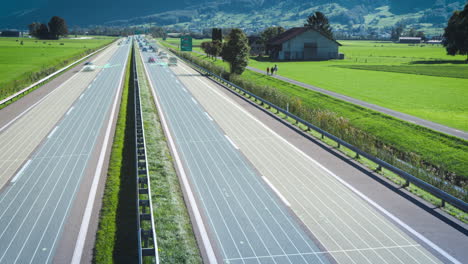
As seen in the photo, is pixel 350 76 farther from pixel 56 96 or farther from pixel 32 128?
pixel 32 128

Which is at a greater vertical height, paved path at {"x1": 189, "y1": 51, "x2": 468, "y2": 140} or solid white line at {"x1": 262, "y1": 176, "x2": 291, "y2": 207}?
paved path at {"x1": 189, "y1": 51, "x2": 468, "y2": 140}

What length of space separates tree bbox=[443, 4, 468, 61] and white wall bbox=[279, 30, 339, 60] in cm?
2180

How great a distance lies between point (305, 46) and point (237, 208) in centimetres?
7604

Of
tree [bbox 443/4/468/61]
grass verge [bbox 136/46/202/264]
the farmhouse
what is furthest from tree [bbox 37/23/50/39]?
grass verge [bbox 136/46/202/264]

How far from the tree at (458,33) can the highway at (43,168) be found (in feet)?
221

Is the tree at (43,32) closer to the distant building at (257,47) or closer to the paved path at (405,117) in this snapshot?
the distant building at (257,47)

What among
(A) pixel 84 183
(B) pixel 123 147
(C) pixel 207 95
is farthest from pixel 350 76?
(A) pixel 84 183

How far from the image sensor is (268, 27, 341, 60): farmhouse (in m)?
82.1

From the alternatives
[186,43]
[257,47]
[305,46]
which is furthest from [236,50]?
[257,47]

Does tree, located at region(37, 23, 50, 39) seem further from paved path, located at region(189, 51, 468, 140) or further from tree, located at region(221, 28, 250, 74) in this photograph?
paved path, located at region(189, 51, 468, 140)

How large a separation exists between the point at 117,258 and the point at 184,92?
86.8 feet

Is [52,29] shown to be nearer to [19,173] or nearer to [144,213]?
[19,173]

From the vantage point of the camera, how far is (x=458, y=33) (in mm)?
72812

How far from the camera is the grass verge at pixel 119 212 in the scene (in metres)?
9.42
